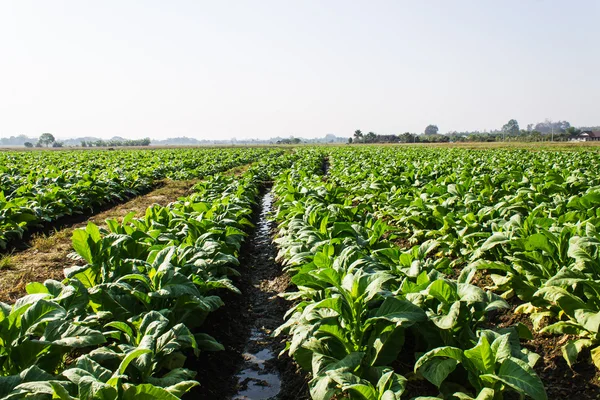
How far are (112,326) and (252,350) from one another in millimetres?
1440

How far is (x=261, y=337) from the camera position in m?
4.55

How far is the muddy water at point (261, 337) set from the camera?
3.65 meters

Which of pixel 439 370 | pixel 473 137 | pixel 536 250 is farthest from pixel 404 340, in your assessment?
pixel 473 137

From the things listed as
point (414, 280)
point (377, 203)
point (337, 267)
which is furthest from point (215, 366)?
point (377, 203)

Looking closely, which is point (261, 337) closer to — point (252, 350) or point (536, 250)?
point (252, 350)

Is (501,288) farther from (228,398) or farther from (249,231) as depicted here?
(249,231)

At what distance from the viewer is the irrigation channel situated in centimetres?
357

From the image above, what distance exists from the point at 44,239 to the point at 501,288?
790cm

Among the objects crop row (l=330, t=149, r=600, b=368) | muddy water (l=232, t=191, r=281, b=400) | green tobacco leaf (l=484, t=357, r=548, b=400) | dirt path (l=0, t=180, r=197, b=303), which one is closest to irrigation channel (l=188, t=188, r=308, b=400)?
muddy water (l=232, t=191, r=281, b=400)

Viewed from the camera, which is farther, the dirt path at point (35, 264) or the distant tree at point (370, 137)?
the distant tree at point (370, 137)

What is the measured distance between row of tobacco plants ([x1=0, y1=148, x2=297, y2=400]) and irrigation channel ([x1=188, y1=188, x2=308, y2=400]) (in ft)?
0.78

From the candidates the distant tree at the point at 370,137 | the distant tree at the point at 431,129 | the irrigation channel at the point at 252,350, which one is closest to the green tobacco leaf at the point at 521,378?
the irrigation channel at the point at 252,350

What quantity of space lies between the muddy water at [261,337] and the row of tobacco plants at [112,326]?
491mm

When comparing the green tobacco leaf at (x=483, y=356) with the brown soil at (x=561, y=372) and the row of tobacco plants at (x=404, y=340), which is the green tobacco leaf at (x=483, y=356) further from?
the brown soil at (x=561, y=372)
